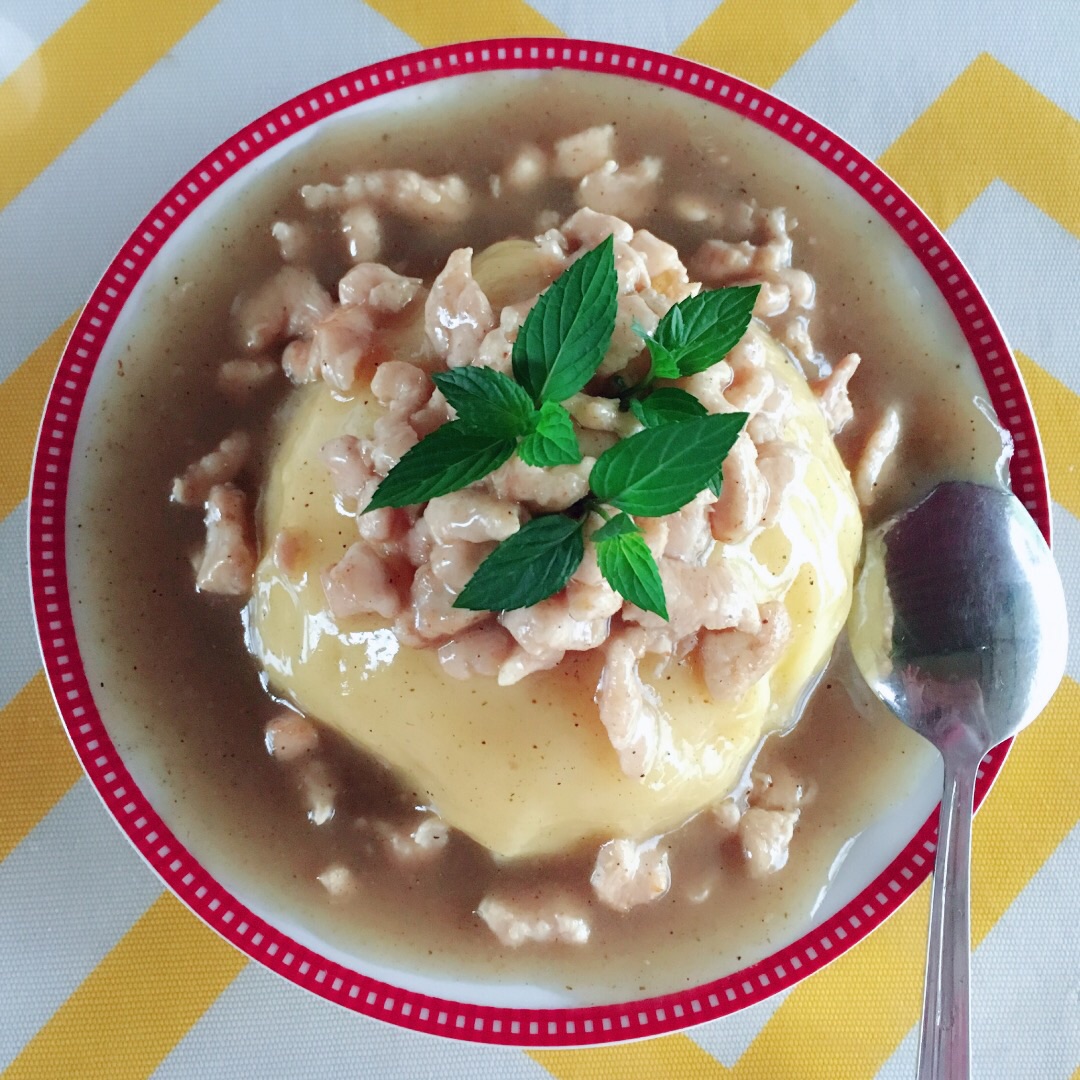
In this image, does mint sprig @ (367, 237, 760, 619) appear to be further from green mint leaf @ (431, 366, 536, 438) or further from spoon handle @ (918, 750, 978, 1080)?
spoon handle @ (918, 750, 978, 1080)

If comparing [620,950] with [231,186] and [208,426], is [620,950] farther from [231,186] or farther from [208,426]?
[231,186]

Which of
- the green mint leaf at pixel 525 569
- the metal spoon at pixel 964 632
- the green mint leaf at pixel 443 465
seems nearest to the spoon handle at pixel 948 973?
the metal spoon at pixel 964 632

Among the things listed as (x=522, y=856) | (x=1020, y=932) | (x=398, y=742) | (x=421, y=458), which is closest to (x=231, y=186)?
(x=421, y=458)

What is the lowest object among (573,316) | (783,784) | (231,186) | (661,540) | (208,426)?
(208,426)

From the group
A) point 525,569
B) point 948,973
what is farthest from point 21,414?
point 948,973

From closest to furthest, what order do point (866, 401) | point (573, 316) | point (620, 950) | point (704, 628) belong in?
point (573, 316)
point (704, 628)
point (620, 950)
point (866, 401)

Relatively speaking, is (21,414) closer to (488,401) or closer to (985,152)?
(488,401)

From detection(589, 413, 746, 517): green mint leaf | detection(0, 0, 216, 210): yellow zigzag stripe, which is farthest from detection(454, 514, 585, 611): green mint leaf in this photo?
detection(0, 0, 216, 210): yellow zigzag stripe
